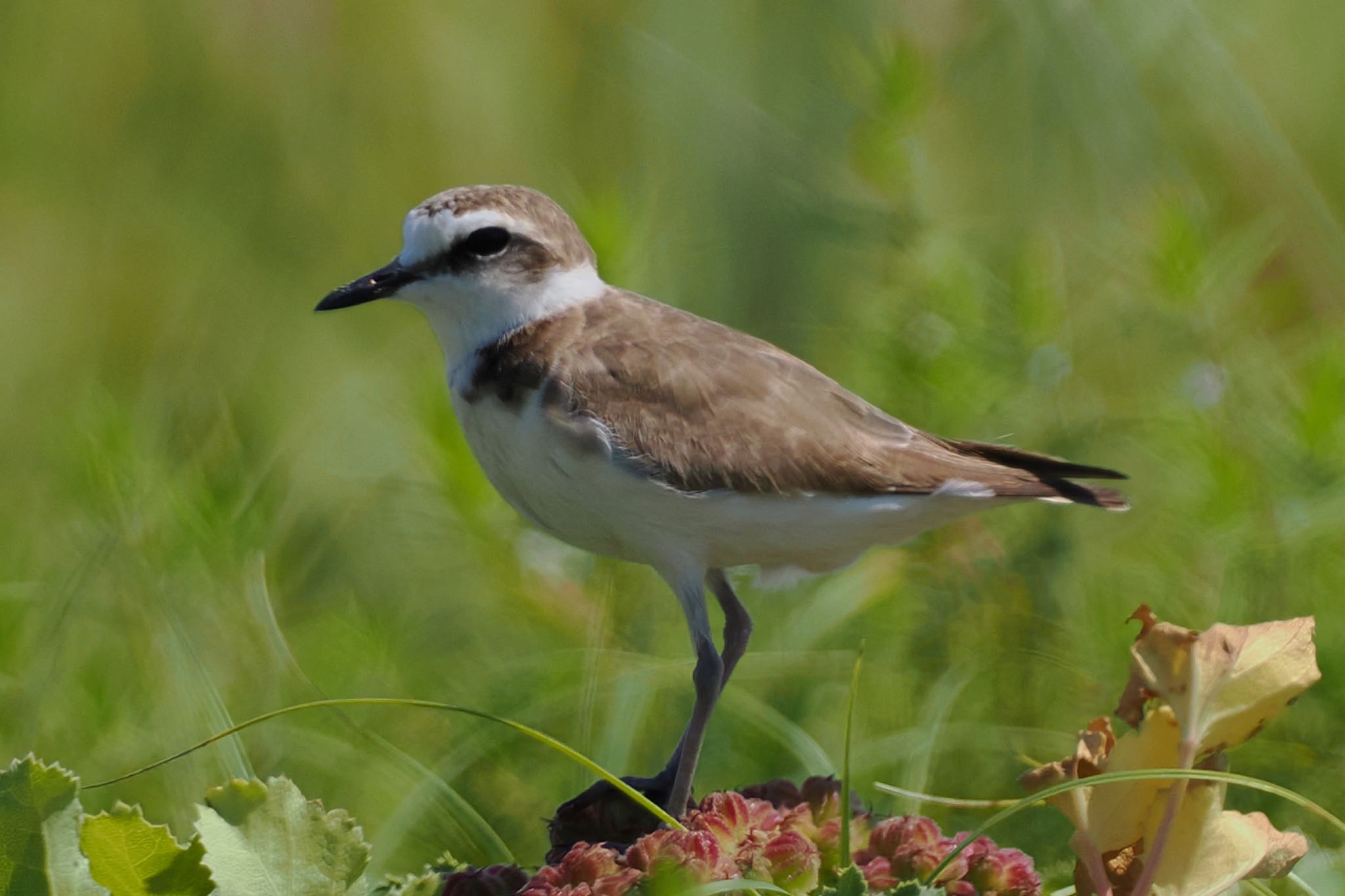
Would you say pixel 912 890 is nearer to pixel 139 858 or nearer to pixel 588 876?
pixel 588 876

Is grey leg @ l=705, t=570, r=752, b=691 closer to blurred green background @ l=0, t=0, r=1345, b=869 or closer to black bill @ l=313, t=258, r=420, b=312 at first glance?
blurred green background @ l=0, t=0, r=1345, b=869

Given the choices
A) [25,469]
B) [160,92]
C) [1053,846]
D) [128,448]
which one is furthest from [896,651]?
[160,92]

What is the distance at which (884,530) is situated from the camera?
1858 millimetres

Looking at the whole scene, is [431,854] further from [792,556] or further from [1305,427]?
[1305,427]

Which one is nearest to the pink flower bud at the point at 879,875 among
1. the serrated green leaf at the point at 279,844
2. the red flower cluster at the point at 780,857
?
the red flower cluster at the point at 780,857

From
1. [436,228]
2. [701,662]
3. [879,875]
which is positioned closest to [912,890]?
[879,875]

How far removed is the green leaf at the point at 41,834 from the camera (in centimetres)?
113

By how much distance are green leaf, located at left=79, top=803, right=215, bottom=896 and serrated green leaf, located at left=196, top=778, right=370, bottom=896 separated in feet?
0.07

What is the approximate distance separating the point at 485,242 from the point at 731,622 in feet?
1.86

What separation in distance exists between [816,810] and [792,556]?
544 mm

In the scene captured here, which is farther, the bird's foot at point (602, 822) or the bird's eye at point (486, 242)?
the bird's eye at point (486, 242)

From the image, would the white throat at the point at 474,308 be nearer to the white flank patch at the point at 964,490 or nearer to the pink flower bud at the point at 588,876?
the white flank patch at the point at 964,490

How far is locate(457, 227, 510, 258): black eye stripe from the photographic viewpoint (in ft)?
6.06

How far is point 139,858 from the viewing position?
1141mm
